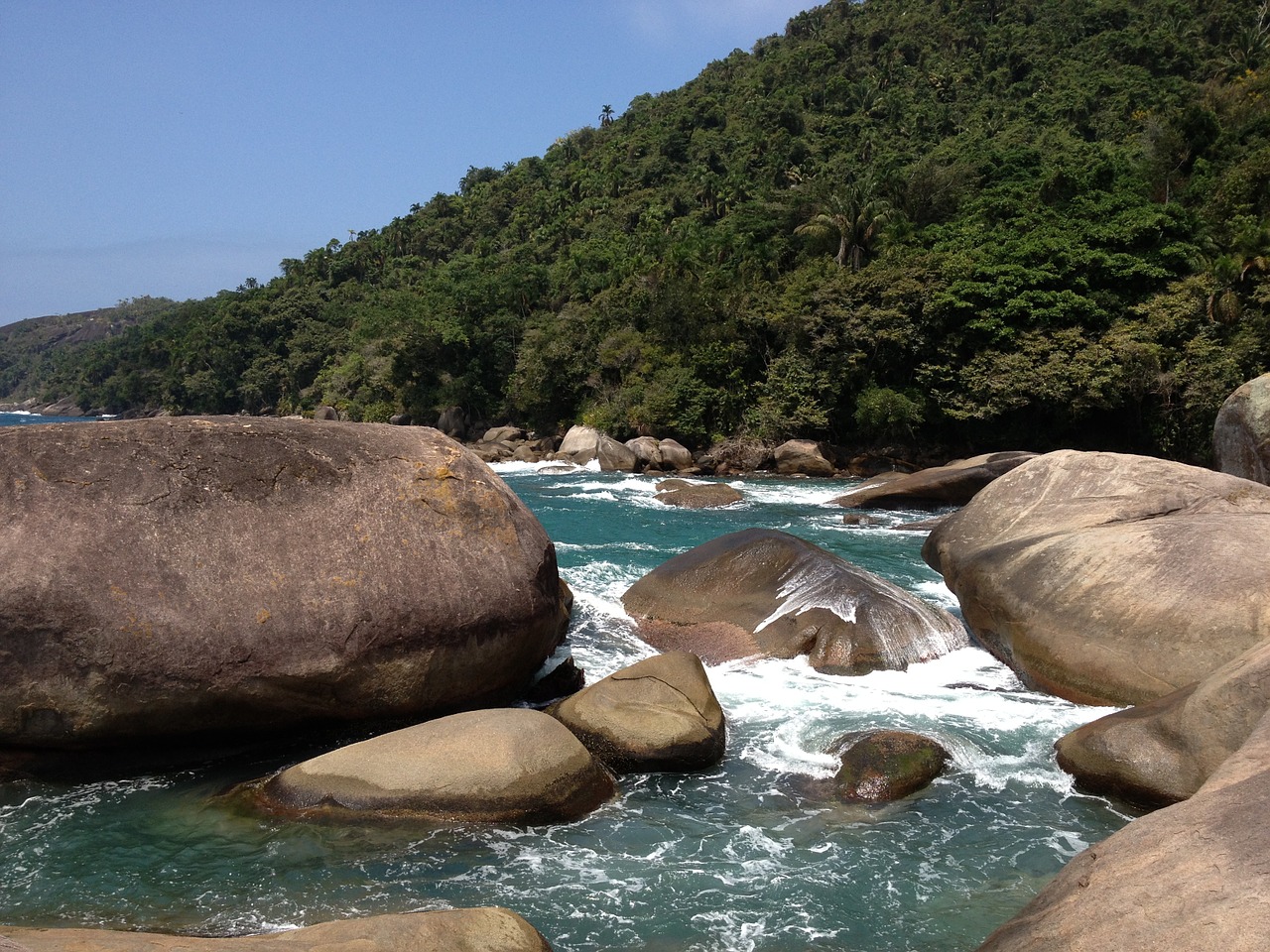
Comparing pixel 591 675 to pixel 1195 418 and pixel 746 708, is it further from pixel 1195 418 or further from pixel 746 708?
pixel 1195 418

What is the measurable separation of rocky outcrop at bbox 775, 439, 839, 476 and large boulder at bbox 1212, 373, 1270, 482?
1693cm

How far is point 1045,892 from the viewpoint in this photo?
503cm

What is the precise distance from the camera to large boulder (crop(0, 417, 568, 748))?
820 cm

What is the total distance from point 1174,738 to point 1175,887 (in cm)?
418

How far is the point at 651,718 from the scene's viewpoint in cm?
906

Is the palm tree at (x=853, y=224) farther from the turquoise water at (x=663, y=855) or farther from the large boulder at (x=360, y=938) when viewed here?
the large boulder at (x=360, y=938)

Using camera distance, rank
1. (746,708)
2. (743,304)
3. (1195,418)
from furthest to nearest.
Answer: (743,304) < (1195,418) < (746,708)

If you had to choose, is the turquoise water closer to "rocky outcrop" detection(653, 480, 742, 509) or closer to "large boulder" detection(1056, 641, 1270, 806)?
"large boulder" detection(1056, 641, 1270, 806)

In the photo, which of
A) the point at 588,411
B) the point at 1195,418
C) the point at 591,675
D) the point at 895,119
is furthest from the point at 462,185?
the point at 591,675

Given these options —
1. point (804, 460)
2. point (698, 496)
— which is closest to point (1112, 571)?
point (698, 496)

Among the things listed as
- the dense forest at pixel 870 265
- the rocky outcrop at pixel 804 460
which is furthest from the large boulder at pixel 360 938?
the dense forest at pixel 870 265

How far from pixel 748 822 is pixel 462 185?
112441mm

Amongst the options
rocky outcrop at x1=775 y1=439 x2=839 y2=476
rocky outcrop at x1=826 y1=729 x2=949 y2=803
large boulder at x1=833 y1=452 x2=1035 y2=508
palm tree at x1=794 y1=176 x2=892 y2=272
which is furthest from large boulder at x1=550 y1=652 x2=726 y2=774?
palm tree at x1=794 y1=176 x2=892 y2=272

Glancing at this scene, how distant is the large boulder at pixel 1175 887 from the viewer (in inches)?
156
